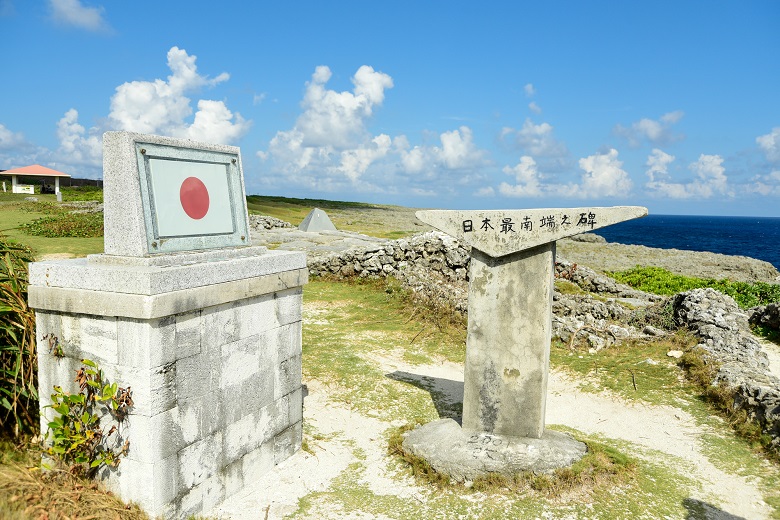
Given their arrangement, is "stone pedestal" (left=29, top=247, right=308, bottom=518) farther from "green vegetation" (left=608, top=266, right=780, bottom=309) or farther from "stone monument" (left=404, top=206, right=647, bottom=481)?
"green vegetation" (left=608, top=266, right=780, bottom=309)

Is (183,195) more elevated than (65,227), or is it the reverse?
(183,195)

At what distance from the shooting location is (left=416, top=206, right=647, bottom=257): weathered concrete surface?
6.10 metres

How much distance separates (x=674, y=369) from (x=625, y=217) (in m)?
4.76

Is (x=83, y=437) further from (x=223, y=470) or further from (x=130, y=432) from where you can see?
(x=223, y=470)

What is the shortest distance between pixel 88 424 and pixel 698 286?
20.1m

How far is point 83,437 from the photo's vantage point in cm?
478

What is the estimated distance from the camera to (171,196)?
17.4 feet

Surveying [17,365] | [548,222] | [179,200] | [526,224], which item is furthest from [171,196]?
[548,222]

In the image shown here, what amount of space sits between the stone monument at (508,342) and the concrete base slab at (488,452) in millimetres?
11

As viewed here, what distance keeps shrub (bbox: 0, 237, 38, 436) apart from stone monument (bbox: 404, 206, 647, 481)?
405 cm

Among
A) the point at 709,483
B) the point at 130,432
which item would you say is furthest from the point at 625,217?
the point at 130,432

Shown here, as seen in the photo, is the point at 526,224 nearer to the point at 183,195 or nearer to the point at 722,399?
the point at 183,195

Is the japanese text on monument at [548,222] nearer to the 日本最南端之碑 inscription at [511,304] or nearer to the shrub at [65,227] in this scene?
the 日本最南端之碑 inscription at [511,304]

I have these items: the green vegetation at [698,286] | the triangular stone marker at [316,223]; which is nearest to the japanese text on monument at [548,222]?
the green vegetation at [698,286]
